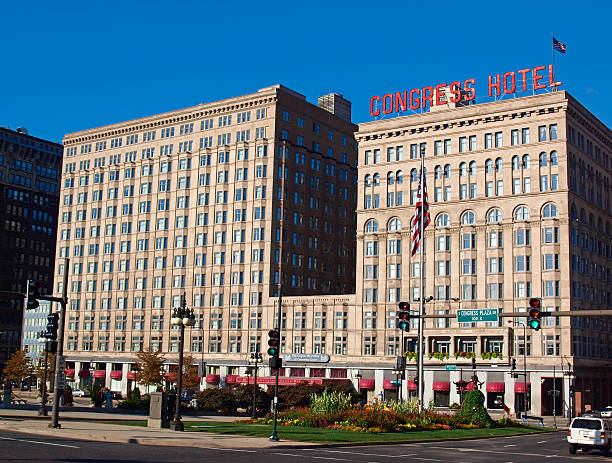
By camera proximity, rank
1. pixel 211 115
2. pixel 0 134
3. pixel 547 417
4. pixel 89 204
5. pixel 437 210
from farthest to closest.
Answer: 1. pixel 0 134
2. pixel 89 204
3. pixel 211 115
4. pixel 437 210
5. pixel 547 417

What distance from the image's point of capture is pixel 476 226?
9956 cm

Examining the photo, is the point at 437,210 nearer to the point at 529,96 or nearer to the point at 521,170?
the point at 521,170

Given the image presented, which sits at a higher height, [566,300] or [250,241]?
[250,241]

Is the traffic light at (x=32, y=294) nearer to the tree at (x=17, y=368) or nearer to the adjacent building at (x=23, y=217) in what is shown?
the tree at (x=17, y=368)

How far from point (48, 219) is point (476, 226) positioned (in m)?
117

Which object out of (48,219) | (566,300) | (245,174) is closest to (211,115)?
(245,174)

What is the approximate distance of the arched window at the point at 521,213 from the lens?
96375mm

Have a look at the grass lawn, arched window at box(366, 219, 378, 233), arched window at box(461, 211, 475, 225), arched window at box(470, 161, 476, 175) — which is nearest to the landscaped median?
the grass lawn

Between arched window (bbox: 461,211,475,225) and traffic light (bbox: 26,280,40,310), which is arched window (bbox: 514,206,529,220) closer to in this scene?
arched window (bbox: 461,211,475,225)

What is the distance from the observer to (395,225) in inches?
4198

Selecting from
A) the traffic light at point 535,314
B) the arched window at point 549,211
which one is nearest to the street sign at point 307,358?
the arched window at point 549,211

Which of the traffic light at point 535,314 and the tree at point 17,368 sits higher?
the traffic light at point 535,314

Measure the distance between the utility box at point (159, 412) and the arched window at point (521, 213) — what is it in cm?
6434

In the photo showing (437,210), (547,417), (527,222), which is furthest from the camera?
(437,210)
